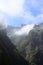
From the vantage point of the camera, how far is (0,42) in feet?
640

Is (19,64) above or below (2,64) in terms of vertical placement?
above

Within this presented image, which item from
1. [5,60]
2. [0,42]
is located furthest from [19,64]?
[5,60]

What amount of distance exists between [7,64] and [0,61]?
8474 millimetres

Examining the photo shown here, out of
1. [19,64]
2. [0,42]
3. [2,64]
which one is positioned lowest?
[2,64]

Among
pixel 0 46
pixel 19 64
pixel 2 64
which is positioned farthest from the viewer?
pixel 19 64

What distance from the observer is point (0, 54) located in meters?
160

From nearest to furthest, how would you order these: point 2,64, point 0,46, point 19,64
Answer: point 2,64 < point 0,46 < point 19,64

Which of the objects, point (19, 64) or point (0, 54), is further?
point (19, 64)

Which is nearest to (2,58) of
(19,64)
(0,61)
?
(0,61)

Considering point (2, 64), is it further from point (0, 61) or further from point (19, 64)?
point (19, 64)

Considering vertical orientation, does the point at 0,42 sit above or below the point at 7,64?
above

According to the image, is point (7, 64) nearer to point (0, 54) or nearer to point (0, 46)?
point (0, 54)

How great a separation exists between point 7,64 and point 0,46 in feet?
91.3

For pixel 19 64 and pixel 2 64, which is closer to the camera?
pixel 2 64
